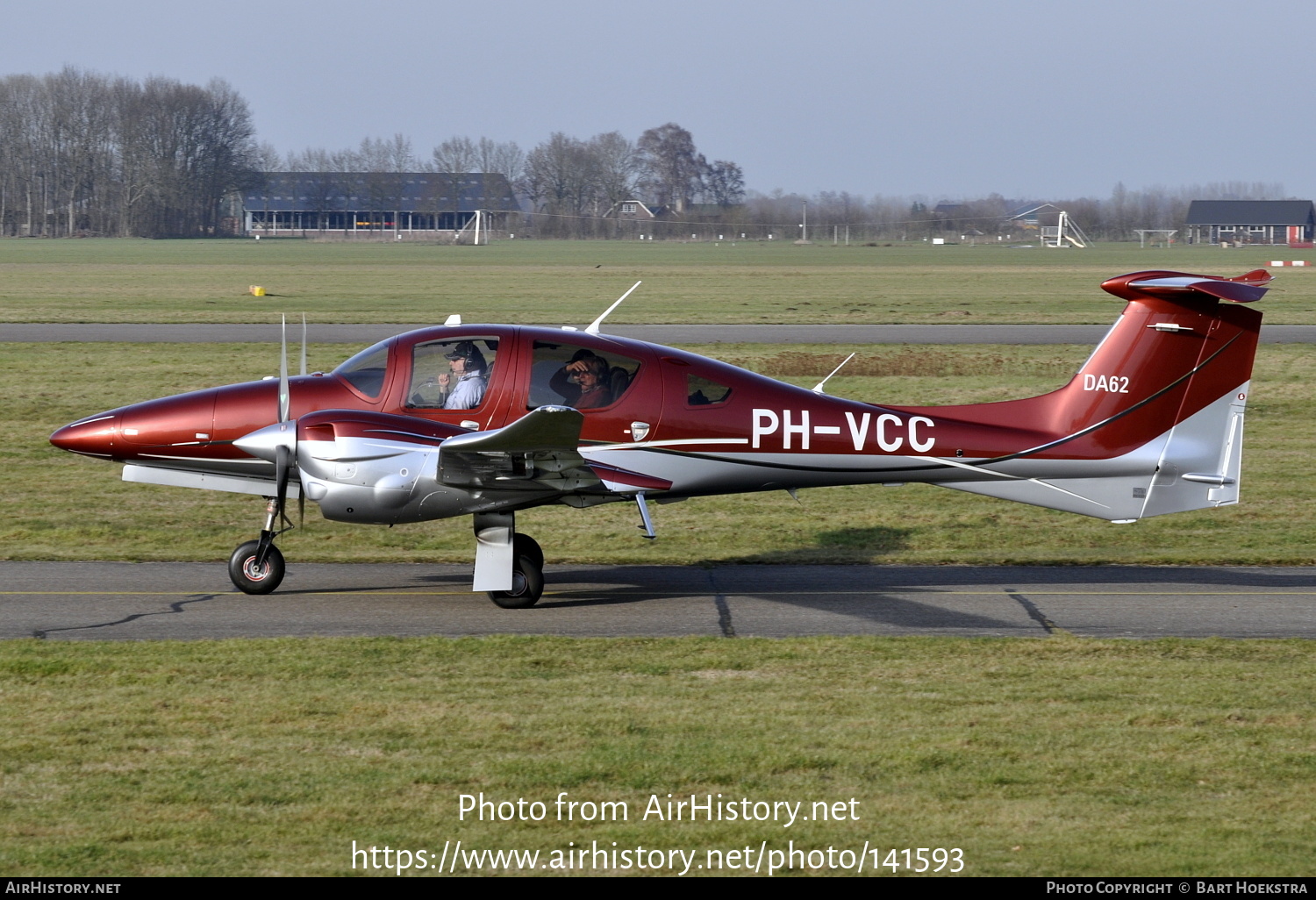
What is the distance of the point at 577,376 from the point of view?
12.2 meters

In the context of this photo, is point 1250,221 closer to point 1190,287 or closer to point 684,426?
point 1190,287

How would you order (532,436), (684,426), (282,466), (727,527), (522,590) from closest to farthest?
(532,436), (282,466), (522,590), (684,426), (727,527)

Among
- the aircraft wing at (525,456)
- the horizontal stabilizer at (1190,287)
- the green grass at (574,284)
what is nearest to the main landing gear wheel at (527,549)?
the aircraft wing at (525,456)

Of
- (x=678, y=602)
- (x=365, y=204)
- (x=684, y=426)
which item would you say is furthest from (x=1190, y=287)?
(x=365, y=204)

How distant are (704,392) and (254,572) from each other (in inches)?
176

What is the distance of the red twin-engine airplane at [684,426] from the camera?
38.2 feet

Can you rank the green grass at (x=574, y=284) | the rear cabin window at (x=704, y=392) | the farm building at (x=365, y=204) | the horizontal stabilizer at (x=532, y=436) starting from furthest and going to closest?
the farm building at (x=365, y=204) < the green grass at (x=574, y=284) < the rear cabin window at (x=704, y=392) < the horizontal stabilizer at (x=532, y=436)

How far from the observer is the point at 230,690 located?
899 centimetres

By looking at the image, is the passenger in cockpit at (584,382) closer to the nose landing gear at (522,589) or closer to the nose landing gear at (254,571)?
the nose landing gear at (522,589)

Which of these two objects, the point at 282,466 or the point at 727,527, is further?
the point at 727,527

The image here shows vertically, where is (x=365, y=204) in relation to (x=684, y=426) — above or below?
above

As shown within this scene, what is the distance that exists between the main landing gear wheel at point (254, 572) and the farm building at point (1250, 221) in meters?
161

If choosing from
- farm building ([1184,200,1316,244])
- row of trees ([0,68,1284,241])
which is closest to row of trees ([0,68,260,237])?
row of trees ([0,68,1284,241])

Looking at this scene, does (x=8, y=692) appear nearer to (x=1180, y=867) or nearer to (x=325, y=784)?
(x=325, y=784)
